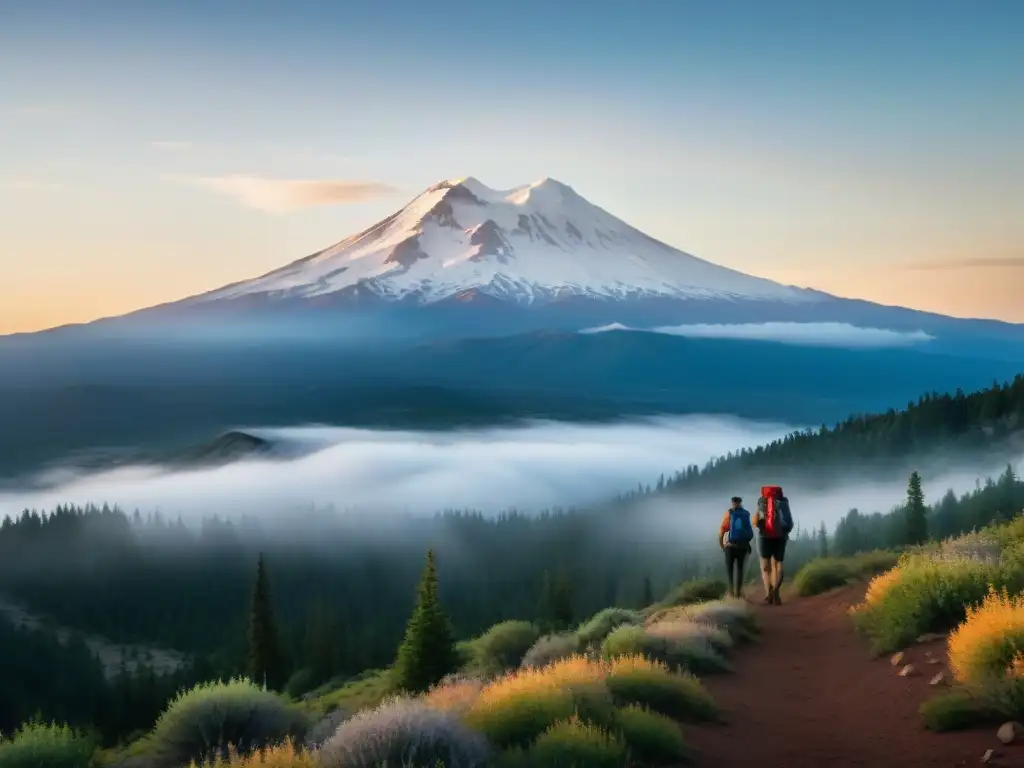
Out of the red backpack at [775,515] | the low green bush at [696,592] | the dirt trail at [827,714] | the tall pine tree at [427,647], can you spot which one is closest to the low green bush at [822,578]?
the red backpack at [775,515]

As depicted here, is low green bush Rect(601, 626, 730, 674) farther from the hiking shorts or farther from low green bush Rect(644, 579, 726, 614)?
low green bush Rect(644, 579, 726, 614)

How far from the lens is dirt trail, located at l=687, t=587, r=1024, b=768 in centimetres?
777

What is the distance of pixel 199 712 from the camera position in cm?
910

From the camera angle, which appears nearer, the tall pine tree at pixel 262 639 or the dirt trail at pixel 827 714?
the dirt trail at pixel 827 714

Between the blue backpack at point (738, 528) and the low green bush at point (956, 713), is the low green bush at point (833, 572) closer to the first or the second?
the blue backpack at point (738, 528)

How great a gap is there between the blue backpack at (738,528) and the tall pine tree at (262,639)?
1990 inches

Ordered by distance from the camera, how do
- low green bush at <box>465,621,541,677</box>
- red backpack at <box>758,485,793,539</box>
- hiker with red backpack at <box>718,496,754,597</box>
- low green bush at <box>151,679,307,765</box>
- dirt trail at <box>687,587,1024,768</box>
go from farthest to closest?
low green bush at <box>465,621,541,677</box>, hiker with red backpack at <box>718,496,754,597</box>, red backpack at <box>758,485,793,539</box>, low green bush at <box>151,679,307,765</box>, dirt trail at <box>687,587,1024,768</box>

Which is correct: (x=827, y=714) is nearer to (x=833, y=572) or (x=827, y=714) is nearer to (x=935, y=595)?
(x=935, y=595)

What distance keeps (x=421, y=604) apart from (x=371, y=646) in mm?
81560

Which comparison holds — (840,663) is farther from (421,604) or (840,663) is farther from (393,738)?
(421,604)

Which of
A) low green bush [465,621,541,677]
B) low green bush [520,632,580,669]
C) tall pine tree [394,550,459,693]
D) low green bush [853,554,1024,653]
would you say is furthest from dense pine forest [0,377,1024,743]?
low green bush [853,554,1024,653]

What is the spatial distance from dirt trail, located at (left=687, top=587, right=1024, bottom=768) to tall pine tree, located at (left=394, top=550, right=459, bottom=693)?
60.9 feet

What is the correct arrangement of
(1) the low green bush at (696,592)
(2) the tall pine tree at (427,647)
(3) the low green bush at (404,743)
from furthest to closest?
(2) the tall pine tree at (427,647) < (1) the low green bush at (696,592) < (3) the low green bush at (404,743)

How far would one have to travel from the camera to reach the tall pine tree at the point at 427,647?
30422 mm
